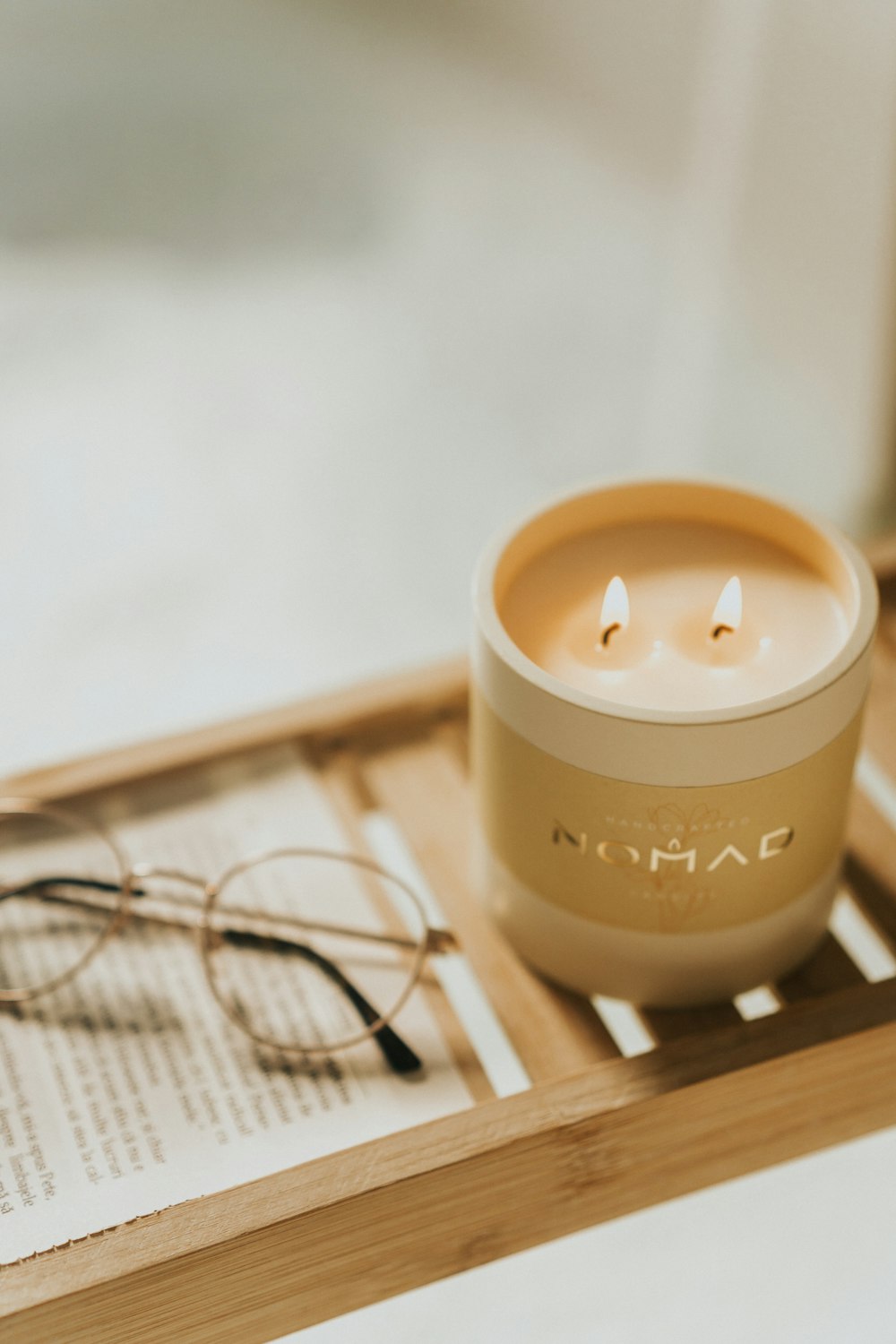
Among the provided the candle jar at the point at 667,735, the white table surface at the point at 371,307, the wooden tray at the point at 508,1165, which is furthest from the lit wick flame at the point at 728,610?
the white table surface at the point at 371,307

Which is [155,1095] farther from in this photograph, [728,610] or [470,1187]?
[728,610]

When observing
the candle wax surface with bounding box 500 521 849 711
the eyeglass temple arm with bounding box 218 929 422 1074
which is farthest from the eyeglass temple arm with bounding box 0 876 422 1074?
the candle wax surface with bounding box 500 521 849 711

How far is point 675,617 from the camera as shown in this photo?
1.15 feet

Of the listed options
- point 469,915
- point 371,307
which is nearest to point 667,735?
point 469,915

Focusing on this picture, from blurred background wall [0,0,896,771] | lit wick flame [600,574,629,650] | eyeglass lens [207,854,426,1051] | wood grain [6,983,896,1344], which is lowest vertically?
wood grain [6,983,896,1344]

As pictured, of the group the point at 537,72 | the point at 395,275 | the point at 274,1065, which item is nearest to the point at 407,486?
the point at 395,275

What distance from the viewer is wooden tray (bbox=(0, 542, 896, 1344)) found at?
0.31 meters

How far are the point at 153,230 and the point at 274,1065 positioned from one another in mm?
558

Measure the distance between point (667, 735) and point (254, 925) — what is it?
17 centimetres

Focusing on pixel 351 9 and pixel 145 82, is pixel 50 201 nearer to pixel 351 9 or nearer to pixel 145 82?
pixel 145 82

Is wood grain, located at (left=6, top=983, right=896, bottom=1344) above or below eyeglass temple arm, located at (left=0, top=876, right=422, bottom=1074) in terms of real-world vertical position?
below

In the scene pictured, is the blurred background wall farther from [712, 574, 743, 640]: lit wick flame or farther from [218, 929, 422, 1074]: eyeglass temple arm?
[712, 574, 743, 640]: lit wick flame

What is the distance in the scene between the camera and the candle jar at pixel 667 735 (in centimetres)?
31

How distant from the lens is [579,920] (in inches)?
13.9
